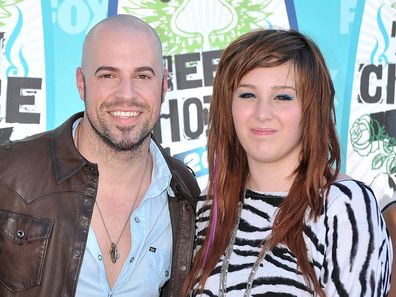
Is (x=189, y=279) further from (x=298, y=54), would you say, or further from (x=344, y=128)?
(x=344, y=128)

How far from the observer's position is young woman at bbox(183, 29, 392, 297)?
1893 millimetres

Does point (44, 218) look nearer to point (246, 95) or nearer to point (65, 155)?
point (65, 155)

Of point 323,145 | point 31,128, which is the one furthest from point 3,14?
point 323,145

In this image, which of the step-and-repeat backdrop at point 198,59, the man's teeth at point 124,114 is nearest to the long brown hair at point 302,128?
A: the man's teeth at point 124,114

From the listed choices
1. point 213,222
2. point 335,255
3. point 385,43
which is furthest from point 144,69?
point 385,43

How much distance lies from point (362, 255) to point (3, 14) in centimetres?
183

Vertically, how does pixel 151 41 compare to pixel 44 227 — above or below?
above

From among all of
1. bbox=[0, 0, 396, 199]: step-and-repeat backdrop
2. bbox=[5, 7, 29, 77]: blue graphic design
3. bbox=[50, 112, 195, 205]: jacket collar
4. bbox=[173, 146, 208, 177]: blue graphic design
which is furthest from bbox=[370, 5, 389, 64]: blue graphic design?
bbox=[5, 7, 29, 77]: blue graphic design

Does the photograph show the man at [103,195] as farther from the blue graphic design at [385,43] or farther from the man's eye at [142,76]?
the blue graphic design at [385,43]

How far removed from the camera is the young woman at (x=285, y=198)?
6.21ft

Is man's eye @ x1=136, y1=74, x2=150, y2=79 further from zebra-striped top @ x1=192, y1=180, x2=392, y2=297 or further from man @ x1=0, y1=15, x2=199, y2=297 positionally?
zebra-striped top @ x1=192, y1=180, x2=392, y2=297

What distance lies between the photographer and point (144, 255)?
8.00 ft

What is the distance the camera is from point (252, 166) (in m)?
2.21

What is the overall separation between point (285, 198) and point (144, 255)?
2.04 ft
